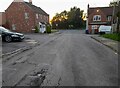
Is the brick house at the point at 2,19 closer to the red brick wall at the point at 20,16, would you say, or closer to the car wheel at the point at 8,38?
the red brick wall at the point at 20,16

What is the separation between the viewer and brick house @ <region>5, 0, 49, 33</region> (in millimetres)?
53594

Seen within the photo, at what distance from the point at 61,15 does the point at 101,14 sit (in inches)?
1884

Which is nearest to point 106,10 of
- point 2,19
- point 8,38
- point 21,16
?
point 21,16

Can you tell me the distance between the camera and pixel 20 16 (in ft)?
179

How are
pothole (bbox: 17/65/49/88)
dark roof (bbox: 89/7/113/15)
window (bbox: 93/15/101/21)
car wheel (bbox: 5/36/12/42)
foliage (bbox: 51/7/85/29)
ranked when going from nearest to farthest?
1. pothole (bbox: 17/65/49/88)
2. car wheel (bbox: 5/36/12/42)
3. window (bbox: 93/15/101/21)
4. dark roof (bbox: 89/7/113/15)
5. foliage (bbox: 51/7/85/29)

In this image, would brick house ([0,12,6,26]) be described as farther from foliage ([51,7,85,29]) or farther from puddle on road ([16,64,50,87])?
puddle on road ([16,64,50,87])

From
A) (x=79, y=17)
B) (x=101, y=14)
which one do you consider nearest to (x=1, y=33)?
(x=101, y=14)

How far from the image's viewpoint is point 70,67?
29.1ft

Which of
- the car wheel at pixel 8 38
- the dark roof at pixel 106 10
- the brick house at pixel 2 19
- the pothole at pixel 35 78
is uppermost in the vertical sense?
the dark roof at pixel 106 10

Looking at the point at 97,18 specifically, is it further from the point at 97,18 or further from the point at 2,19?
the point at 2,19

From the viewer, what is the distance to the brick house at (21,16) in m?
53.6

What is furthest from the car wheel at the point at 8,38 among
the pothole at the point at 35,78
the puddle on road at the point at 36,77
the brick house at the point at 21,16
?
the brick house at the point at 21,16

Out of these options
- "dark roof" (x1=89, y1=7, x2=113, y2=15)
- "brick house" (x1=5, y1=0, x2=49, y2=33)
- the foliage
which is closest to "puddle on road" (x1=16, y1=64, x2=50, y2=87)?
"brick house" (x1=5, y1=0, x2=49, y2=33)

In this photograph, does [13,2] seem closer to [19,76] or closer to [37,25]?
[37,25]
